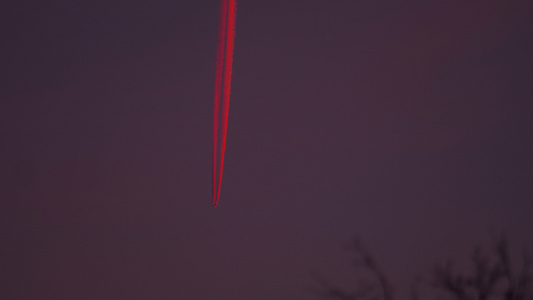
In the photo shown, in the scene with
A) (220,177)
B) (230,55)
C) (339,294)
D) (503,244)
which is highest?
(230,55)

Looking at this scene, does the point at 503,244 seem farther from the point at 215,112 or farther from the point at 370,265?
the point at 215,112

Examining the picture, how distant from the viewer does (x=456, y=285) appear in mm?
15172

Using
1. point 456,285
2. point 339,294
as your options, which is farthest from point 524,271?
point 339,294

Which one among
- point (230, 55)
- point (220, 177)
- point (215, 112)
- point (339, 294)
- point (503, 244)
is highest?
point (230, 55)

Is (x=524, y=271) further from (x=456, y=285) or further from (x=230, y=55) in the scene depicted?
(x=230, y=55)

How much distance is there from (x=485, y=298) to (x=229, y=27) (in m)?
7.58

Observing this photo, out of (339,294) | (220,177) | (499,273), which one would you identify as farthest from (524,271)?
(220,177)

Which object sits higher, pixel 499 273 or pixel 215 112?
pixel 215 112

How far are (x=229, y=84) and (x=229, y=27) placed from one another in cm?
112

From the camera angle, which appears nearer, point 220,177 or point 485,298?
point 485,298

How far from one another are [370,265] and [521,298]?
3150 millimetres

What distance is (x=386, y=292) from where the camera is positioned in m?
15.5

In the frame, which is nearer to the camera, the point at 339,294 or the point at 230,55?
the point at 230,55

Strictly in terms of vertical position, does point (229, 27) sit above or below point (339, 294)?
above
